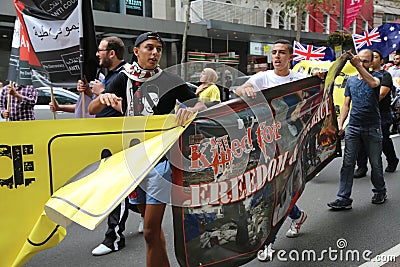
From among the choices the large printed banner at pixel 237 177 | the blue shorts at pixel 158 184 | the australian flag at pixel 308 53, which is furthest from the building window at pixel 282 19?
the blue shorts at pixel 158 184

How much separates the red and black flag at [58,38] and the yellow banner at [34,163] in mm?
→ 1191

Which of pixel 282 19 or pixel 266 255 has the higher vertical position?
pixel 282 19

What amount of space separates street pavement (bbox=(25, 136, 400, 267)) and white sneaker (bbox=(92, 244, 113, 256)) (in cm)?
5

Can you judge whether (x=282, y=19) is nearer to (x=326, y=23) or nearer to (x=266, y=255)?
(x=326, y=23)

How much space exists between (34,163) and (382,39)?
6115mm

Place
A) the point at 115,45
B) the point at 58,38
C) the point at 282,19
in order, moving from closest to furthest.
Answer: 1. the point at 115,45
2. the point at 58,38
3. the point at 282,19

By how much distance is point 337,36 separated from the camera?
759 inches

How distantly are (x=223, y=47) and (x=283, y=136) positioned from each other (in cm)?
2319

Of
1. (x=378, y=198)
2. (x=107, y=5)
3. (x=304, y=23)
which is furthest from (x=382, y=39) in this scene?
(x=304, y=23)

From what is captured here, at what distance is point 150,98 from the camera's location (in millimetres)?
3207

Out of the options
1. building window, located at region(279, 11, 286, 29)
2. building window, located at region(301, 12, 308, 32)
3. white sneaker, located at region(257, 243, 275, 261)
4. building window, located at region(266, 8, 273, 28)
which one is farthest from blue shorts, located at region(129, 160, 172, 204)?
building window, located at region(301, 12, 308, 32)

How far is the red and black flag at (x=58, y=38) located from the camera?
156 inches

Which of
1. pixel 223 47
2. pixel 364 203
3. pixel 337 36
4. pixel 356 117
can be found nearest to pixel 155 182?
pixel 356 117

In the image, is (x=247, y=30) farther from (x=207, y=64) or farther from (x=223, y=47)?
(x=207, y=64)
